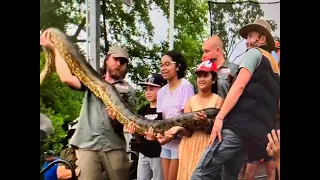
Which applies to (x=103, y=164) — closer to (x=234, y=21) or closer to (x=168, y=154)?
(x=168, y=154)

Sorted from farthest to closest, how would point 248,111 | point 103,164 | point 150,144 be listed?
point 103,164, point 150,144, point 248,111

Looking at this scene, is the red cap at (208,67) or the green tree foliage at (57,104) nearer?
the red cap at (208,67)

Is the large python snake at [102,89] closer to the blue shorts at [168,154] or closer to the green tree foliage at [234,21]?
the blue shorts at [168,154]

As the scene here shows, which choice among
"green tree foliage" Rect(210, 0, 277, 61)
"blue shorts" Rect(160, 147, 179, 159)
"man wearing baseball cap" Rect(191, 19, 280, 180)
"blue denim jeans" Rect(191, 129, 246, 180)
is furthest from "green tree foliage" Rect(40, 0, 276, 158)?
"blue denim jeans" Rect(191, 129, 246, 180)

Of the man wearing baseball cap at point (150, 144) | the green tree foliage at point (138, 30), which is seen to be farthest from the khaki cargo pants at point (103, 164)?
the green tree foliage at point (138, 30)

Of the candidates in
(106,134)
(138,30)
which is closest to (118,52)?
(138,30)

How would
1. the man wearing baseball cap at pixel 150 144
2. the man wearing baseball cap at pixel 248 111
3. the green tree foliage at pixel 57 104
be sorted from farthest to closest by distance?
the green tree foliage at pixel 57 104 < the man wearing baseball cap at pixel 150 144 < the man wearing baseball cap at pixel 248 111

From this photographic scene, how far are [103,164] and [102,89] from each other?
556 mm

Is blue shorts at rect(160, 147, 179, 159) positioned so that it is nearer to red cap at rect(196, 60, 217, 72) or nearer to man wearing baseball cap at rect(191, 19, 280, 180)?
man wearing baseball cap at rect(191, 19, 280, 180)

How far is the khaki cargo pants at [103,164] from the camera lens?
4.25m

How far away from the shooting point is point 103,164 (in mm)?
4262

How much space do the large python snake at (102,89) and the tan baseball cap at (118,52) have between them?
195mm

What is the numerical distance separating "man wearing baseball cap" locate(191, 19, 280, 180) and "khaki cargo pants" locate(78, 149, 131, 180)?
0.63 m
